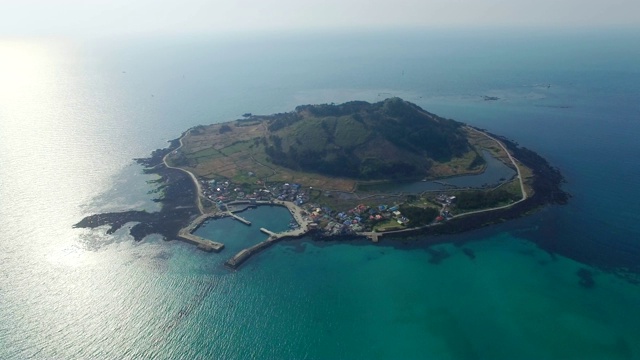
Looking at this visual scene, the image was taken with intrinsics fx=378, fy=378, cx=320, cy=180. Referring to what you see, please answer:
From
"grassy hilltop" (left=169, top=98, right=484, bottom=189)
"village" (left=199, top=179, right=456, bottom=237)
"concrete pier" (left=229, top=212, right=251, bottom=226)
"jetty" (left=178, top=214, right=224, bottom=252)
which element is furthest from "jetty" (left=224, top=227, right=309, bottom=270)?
"grassy hilltop" (left=169, top=98, right=484, bottom=189)

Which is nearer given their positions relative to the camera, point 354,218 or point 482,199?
point 354,218

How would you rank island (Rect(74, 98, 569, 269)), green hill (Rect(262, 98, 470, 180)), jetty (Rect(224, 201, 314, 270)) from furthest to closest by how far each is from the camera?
green hill (Rect(262, 98, 470, 180))
island (Rect(74, 98, 569, 269))
jetty (Rect(224, 201, 314, 270))

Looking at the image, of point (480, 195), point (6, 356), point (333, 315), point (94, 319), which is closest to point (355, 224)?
point (333, 315)

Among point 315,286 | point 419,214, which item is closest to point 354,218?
point 419,214

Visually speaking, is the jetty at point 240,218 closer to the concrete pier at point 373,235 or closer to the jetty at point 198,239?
the jetty at point 198,239

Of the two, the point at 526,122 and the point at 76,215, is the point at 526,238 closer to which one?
the point at 526,122

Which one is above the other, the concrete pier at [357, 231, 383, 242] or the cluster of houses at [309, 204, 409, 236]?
the cluster of houses at [309, 204, 409, 236]

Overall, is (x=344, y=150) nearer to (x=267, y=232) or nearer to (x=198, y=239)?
(x=267, y=232)

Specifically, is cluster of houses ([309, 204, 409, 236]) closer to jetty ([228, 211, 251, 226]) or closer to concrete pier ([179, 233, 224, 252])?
jetty ([228, 211, 251, 226])
